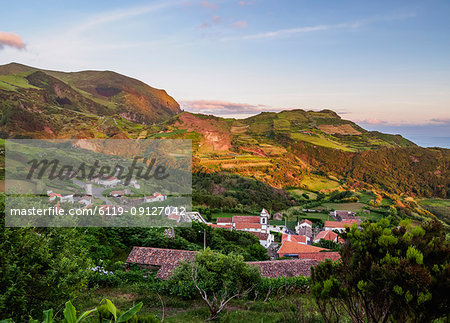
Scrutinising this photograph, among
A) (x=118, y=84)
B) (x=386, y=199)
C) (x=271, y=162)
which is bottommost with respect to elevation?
(x=386, y=199)

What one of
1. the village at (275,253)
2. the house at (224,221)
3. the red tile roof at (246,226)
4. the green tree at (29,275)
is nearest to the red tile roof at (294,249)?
the village at (275,253)

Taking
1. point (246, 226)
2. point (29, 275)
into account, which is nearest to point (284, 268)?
point (29, 275)

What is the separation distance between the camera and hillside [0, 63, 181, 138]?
1775 inches

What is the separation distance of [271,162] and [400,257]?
6703 cm

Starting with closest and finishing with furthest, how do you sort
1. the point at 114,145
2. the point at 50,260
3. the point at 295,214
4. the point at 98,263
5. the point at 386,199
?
the point at 50,260
the point at 98,263
the point at 114,145
the point at 295,214
the point at 386,199

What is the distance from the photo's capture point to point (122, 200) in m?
23.0

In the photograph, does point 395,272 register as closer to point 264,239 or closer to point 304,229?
point 264,239

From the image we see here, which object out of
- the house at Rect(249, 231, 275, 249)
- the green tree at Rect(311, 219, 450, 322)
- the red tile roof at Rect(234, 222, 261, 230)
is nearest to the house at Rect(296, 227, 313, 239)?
the red tile roof at Rect(234, 222, 261, 230)

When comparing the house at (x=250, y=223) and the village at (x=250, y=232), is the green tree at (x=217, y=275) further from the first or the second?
the house at (x=250, y=223)

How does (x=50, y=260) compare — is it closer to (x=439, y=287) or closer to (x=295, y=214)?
(x=439, y=287)

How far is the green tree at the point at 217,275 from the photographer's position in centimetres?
832

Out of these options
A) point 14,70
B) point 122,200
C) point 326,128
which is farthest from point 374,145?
point 14,70

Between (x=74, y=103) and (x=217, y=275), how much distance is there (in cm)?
7238

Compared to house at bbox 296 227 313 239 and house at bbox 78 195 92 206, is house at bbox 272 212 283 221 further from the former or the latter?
house at bbox 78 195 92 206
